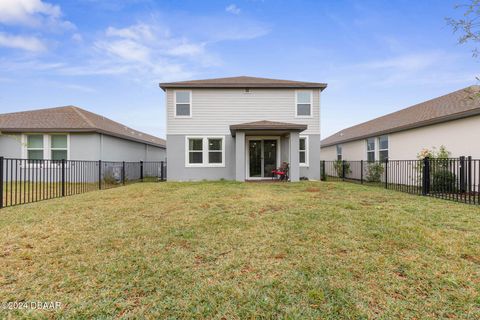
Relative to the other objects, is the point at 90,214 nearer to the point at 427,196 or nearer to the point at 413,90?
the point at 427,196

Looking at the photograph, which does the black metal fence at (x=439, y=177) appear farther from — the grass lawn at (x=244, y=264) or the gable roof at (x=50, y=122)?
the gable roof at (x=50, y=122)

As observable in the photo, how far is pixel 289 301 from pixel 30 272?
3.09m

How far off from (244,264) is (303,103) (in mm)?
12038

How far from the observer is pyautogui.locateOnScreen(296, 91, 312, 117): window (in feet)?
44.1

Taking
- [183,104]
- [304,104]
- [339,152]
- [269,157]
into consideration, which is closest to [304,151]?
[269,157]

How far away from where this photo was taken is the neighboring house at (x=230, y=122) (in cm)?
1320

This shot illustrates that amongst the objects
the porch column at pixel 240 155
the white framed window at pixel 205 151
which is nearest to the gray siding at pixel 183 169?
the white framed window at pixel 205 151

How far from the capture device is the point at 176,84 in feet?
42.3

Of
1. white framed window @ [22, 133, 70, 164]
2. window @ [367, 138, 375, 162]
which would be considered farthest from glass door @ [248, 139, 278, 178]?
white framed window @ [22, 133, 70, 164]

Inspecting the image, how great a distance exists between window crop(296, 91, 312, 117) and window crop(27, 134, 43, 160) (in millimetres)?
15259

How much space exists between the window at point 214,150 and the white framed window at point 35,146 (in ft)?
32.1

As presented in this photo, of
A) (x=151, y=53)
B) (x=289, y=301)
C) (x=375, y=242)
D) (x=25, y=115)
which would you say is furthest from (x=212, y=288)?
(x=25, y=115)

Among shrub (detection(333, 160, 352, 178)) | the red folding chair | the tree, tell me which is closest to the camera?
the tree

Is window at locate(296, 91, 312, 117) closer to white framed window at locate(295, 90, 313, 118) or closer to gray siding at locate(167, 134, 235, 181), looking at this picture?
white framed window at locate(295, 90, 313, 118)
